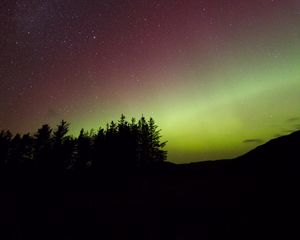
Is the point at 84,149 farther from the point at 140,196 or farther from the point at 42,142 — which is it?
the point at 140,196

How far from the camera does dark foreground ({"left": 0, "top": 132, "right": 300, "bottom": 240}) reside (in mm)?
11461

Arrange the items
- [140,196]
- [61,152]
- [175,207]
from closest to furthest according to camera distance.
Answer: [175,207], [140,196], [61,152]

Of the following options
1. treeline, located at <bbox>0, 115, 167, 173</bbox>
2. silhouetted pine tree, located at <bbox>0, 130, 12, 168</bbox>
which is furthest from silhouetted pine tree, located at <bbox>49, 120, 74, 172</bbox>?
silhouetted pine tree, located at <bbox>0, 130, 12, 168</bbox>

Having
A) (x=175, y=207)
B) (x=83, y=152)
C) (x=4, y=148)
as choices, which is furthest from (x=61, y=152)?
(x=175, y=207)

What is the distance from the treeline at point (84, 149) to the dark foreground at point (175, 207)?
9.88 metres

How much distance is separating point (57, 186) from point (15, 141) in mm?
28592

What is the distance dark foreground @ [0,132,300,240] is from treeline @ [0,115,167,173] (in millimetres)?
9878

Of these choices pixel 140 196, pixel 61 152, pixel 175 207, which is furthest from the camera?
pixel 61 152

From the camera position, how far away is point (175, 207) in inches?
732

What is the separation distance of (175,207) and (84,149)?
35969mm

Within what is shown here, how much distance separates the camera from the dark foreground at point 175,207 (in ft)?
37.6

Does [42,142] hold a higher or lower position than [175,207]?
higher

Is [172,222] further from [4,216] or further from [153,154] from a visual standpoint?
[153,154]

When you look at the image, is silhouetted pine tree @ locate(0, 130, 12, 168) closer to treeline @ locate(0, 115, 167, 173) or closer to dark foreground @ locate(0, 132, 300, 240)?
treeline @ locate(0, 115, 167, 173)
